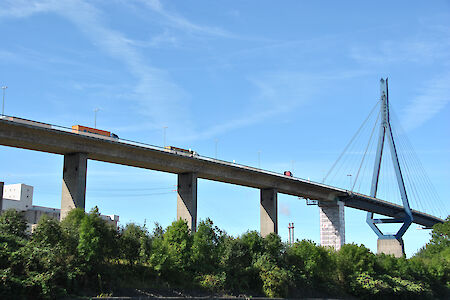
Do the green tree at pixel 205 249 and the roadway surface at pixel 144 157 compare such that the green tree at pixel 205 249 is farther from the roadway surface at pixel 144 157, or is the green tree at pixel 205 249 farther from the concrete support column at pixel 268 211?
the concrete support column at pixel 268 211

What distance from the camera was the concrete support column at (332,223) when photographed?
3853 inches

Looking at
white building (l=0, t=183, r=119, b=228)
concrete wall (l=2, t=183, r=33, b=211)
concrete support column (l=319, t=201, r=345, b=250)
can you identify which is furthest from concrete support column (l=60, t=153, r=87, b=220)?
concrete wall (l=2, t=183, r=33, b=211)

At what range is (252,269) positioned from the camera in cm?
5172

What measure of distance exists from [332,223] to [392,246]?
27114 mm

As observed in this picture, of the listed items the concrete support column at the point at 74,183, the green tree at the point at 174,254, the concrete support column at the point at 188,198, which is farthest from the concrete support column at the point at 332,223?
the concrete support column at the point at 74,183

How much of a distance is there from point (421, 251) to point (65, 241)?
98750 millimetres

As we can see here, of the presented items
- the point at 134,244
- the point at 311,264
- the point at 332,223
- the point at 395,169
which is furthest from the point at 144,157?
the point at 395,169

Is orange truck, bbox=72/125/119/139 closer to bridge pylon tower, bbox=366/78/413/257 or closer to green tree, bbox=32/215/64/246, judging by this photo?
green tree, bbox=32/215/64/246

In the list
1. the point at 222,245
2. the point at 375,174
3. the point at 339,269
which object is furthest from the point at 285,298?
the point at 375,174

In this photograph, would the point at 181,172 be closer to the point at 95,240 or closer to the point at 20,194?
the point at 95,240

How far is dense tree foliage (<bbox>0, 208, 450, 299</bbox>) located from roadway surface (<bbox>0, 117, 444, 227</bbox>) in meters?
11.8

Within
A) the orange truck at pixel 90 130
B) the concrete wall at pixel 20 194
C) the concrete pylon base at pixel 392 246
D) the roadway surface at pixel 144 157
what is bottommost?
the concrete pylon base at pixel 392 246

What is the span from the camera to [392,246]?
119062 millimetres

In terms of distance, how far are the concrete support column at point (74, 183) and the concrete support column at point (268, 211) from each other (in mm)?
30845
